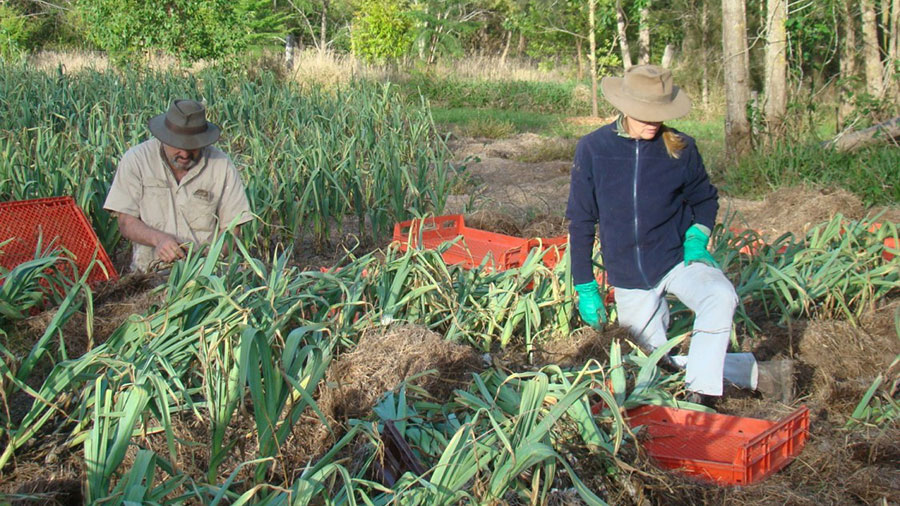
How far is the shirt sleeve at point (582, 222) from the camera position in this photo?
3.14 metres

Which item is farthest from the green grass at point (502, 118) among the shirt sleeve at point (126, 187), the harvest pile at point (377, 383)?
the harvest pile at point (377, 383)

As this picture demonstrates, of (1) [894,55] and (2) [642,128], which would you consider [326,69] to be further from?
(2) [642,128]

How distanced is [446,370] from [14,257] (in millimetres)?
2029

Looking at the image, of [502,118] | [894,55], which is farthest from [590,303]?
[502,118]

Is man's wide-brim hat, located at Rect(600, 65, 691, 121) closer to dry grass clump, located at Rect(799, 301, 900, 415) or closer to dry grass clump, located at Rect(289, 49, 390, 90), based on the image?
dry grass clump, located at Rect(799, 301, 900, 415)

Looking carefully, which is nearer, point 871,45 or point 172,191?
point 172,191

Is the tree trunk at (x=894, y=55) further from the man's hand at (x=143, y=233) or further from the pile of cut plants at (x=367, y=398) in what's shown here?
→ the man's hand at (x=143, y=233)

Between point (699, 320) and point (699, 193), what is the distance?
480 mm

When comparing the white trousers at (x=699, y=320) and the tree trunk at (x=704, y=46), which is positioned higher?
the tree trunk at (x=704, y=46)

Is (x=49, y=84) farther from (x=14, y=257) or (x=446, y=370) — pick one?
(x=446, y=370)

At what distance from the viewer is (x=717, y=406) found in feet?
9.89

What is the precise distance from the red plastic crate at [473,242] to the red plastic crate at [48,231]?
133cm

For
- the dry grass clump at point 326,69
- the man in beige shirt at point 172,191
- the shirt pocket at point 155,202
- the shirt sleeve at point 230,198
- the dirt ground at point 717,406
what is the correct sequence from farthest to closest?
1. the dry grass clump at point 326,69
2. the shirt sleeve at point 230,198
3. the shirt pocket at point 155,202
4. the man in beige shirt at point 172,191
5. the dirt ground at point 717,406

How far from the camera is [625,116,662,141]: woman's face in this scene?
9.80ft
